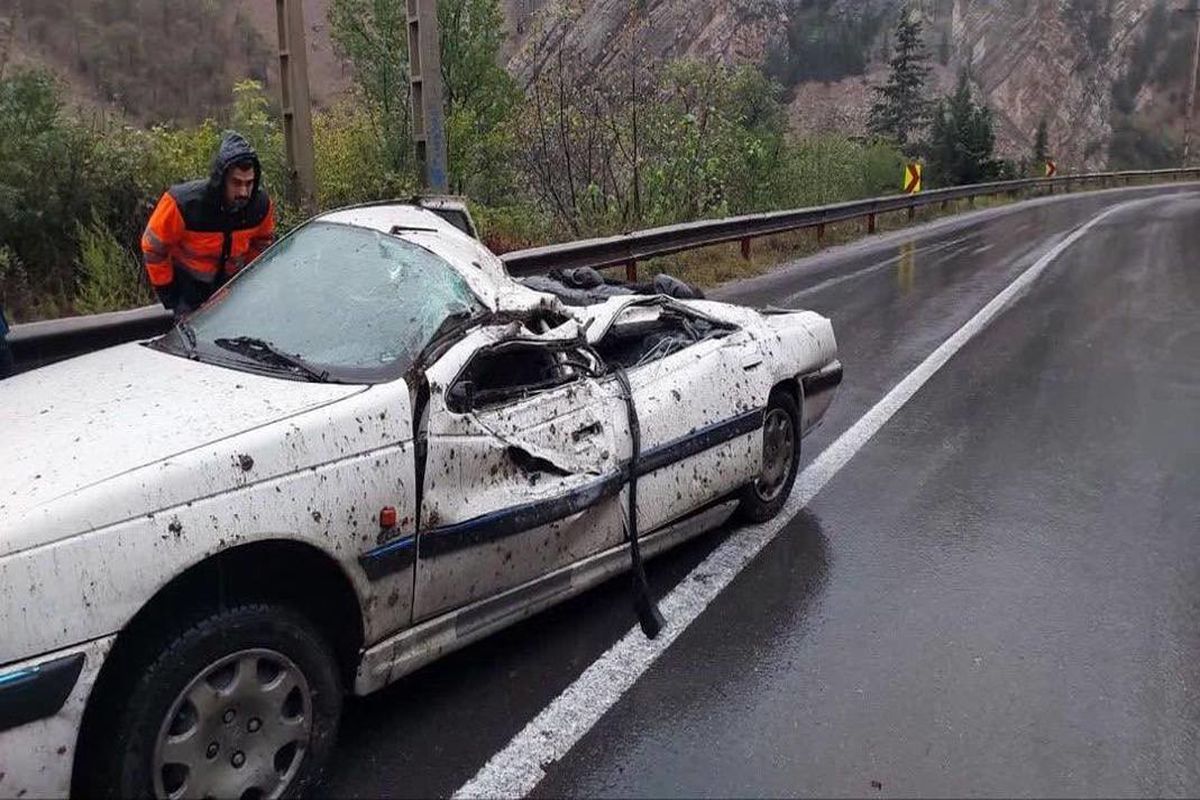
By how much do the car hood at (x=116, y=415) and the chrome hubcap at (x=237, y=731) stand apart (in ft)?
1.83

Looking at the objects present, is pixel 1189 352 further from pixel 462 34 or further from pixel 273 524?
pixel 462 34

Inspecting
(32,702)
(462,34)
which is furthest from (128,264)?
(462,34)

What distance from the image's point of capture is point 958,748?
3113 millimetres

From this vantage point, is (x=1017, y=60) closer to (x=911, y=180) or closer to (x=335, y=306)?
(x=911, y=180)

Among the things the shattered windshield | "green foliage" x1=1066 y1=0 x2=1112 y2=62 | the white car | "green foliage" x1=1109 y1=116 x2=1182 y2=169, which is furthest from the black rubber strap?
"green foliage" x1=1066 y1=0 x2=1112 y2=62

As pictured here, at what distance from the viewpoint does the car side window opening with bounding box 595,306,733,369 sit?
14.9 ft

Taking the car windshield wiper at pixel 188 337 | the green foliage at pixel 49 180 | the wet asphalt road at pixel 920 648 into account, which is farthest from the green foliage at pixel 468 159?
the wet asphalt road at pixel 920 648

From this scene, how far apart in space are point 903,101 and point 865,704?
69.0 metres

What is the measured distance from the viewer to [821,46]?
306 ft

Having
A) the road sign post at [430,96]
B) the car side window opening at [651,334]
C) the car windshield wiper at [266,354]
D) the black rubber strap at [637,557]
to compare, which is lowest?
the black rubber strap at [637,557]

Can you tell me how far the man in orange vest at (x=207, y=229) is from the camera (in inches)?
199

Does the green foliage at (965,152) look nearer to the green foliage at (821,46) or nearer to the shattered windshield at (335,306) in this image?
the shattered windshield at (335,306)

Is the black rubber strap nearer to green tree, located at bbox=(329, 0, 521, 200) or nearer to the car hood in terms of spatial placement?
the car hood

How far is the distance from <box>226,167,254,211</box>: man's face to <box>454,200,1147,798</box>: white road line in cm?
284
